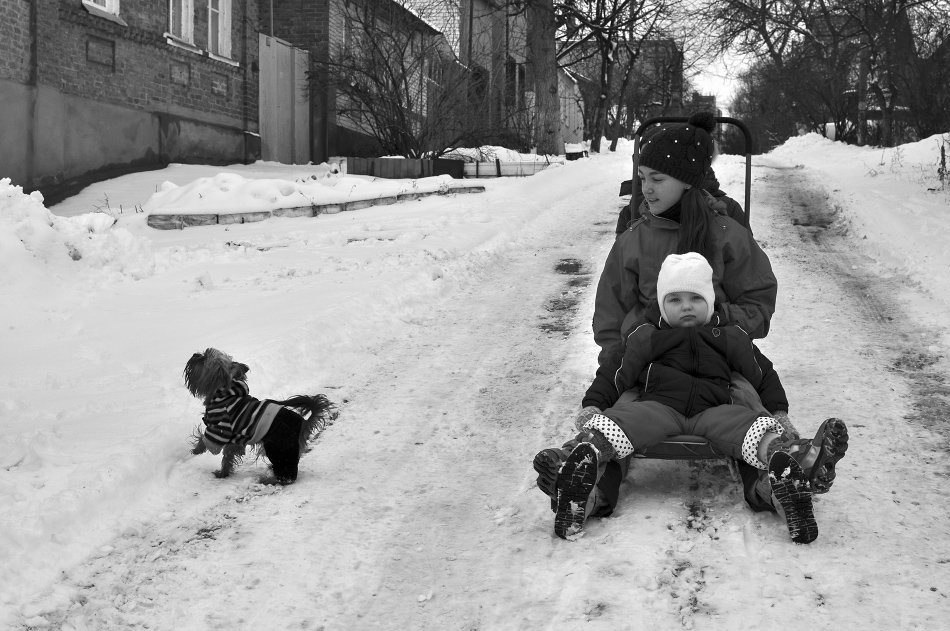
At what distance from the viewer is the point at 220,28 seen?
1677 centimetres

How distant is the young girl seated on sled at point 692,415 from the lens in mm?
3104

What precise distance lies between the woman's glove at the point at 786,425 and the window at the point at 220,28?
14.8 meters

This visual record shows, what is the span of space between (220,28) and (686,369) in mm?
15062

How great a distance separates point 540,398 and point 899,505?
1.94 meters

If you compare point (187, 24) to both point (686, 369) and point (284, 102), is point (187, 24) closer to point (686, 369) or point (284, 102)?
point (284, 102)

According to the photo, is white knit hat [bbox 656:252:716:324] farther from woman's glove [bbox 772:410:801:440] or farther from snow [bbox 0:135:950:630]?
snow [bbox 0:135:950:630]

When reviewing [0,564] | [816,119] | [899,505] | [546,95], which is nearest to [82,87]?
[546,95]

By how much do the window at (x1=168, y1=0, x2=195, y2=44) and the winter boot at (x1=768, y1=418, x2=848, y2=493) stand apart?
1430cm

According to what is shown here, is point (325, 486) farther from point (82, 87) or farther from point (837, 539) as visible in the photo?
point (82, 87)

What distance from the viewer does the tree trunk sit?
20359mm

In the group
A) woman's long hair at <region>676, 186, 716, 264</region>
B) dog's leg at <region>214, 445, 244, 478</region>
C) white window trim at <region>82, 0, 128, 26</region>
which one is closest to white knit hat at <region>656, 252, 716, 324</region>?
woman's long hair at <region>676, 186, 716, 264</region>

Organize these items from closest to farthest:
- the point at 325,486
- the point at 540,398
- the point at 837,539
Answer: the point at 837,539 → the point at 325,486 → the point at 540,398

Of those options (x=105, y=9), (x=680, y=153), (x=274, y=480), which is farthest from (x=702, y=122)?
(x=105, y=9)

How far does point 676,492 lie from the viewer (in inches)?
142
